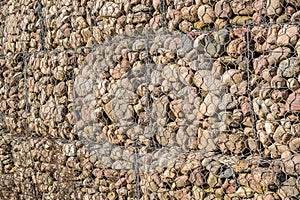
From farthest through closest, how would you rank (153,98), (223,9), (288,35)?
(153,98) < (223,9) < (288,35)

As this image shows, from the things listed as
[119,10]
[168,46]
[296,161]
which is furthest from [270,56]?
[119,10]

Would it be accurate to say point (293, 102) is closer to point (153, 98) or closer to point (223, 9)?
point (223, 9)

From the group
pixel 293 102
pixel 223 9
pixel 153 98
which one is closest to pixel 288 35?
pixel 293 102

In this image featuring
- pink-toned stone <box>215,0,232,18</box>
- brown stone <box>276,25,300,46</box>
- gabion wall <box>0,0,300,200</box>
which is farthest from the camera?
pink-toned stone <box>215,0,232,18</box>

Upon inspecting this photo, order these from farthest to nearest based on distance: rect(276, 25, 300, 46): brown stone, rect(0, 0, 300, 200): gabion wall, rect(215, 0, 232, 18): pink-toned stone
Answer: rect(215, 0, 232, 18): pink-toned stone, rect(0, 0, 300, 200): gabion wall, rect(276, 25, 300, 46): brown stone

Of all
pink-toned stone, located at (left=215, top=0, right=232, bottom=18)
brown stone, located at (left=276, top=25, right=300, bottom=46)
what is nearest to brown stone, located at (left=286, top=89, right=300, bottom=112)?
brown stone, located at (left=276, top=25, right=300, bottom=46)

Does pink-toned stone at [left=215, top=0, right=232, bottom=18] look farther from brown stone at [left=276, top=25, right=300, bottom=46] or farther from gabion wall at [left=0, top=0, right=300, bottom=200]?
brown stone at [left=276, top=25, right=300, bottom=46]

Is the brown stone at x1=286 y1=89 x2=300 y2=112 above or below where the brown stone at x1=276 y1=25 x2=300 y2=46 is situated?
below

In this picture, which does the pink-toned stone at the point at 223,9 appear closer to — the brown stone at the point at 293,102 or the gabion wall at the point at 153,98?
the gabion wall at the point at 153,98
